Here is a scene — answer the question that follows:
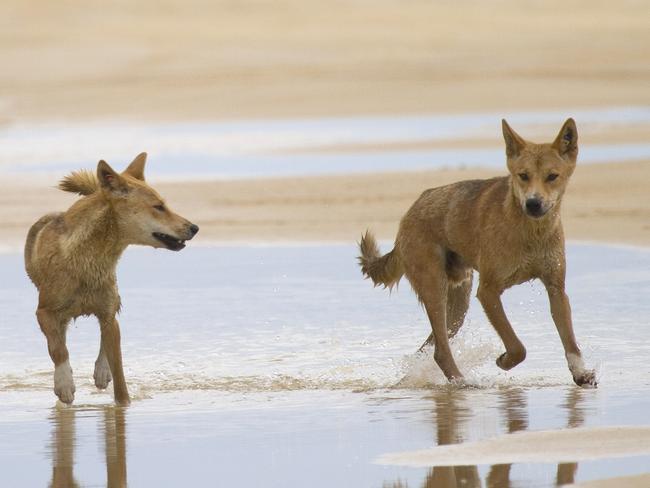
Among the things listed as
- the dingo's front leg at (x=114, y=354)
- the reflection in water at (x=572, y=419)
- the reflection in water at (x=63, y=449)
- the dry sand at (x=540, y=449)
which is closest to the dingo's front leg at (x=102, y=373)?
the dingo's front leg at (x=114, y=354)

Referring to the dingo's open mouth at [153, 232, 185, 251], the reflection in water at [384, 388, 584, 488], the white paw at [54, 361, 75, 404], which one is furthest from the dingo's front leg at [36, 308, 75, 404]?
the reflection in water at [384, 388, 584, 488]

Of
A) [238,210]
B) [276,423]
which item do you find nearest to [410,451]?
[276,423]

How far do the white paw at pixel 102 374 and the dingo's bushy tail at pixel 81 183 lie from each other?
105 centimetres

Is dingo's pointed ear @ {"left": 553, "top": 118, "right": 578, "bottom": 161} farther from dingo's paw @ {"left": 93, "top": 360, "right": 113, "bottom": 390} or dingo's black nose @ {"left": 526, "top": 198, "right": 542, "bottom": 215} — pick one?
dingo's paw @ {"left": 93, "top": 360, "right": 113, "bottom": 390}

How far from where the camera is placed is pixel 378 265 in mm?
10523

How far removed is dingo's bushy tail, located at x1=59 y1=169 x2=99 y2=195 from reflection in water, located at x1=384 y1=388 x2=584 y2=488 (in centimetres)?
246

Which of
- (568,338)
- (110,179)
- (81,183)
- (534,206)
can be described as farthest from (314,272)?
(534,206)

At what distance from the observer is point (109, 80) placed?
119 feet

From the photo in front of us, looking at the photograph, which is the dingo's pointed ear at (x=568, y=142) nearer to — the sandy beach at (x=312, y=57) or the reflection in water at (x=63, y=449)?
the reflection in water at (x=63, y=449)

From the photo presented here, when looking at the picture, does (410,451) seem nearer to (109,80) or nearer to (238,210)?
(238,210)

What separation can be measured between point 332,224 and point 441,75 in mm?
17536

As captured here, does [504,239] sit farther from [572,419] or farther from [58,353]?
[58,353]

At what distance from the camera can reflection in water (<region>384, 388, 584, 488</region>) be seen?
6.45 metres

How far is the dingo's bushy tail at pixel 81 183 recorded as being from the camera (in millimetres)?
9742
